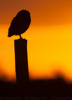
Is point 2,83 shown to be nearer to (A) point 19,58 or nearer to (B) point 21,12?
(B) point 21,12

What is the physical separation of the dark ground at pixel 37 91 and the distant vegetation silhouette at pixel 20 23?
1.40 meters

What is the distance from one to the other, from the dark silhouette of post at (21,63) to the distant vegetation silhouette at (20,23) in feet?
4.73

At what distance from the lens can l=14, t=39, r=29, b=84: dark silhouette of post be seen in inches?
227

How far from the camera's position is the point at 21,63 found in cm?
577

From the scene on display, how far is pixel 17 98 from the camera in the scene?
6125mm

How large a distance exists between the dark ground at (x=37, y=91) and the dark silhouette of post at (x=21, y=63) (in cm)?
13

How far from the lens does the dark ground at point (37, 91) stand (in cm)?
583

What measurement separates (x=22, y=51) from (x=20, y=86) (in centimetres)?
70

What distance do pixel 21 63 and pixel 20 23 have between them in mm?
1877

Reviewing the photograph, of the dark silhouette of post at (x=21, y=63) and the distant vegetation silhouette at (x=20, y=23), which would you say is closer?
the dark silhouette of post at (x=21, y=63)

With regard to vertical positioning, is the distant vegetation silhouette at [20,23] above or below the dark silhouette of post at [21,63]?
above

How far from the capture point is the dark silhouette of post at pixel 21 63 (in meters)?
5.76

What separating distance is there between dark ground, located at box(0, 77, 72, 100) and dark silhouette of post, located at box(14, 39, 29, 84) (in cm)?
13

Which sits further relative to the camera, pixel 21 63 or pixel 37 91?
pixel 37 91
